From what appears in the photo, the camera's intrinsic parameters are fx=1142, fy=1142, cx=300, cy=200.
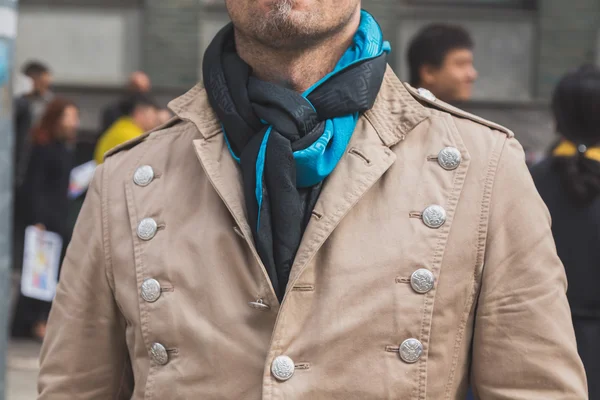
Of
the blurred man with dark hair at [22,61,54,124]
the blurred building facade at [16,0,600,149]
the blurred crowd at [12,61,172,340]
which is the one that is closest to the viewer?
the blurred crowd at [12,61,172,340]

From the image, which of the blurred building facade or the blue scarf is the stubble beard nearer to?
Result: the blue scarf

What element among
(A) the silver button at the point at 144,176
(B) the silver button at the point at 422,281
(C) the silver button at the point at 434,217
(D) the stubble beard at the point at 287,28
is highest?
(D) the stubble beard at the point at 287,28

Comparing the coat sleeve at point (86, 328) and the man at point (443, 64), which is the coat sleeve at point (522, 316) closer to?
the coat sleeve at point (86, 328)

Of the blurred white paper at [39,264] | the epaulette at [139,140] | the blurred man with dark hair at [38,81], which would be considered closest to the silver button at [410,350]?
the epaulette at [139,140]

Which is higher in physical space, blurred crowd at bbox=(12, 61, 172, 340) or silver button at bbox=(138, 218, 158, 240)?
silver button at bbox=(138, 218, 158, 240)

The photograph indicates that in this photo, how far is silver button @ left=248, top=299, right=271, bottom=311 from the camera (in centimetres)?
237

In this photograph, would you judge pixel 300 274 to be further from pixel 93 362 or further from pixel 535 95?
pixel 535 95

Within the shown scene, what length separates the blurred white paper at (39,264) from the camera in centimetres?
758

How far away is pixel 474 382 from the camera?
2.40 m

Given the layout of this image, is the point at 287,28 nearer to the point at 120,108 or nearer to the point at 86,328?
the point at 86,328

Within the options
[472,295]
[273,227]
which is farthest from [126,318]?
[472,295]

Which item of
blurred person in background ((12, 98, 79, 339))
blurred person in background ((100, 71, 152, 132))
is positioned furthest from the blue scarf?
blurred person in background ((12, 98, 79, 339))

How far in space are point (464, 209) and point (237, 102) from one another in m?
0.55

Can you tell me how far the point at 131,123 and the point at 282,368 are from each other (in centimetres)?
633
